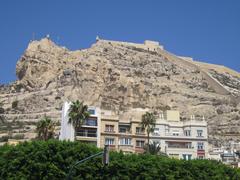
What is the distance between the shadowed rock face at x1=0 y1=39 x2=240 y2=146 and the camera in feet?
395

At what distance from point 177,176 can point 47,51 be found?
105 metres

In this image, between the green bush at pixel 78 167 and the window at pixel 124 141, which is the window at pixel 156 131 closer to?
the window at pixel 124 141

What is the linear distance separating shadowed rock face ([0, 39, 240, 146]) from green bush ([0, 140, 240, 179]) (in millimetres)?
53542

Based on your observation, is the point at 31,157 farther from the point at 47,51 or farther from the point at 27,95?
the point at 47,51

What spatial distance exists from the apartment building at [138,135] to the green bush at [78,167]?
67.6 feet

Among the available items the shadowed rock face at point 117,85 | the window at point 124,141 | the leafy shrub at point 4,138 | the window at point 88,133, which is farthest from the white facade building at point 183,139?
the leafy shrub at point 4,138

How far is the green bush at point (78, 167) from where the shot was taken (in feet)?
146

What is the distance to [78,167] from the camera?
149ft

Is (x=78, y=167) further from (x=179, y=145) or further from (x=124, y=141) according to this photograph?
(x=179, y=145)

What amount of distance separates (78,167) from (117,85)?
81.7 m

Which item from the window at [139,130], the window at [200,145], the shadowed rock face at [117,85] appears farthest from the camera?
the shadowed rock face at [117,85]

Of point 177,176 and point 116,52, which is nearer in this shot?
point 177,176

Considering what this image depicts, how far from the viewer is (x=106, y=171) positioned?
→ 46156 millimetres

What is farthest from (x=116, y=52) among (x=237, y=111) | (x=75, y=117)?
(x=75, y=117)
